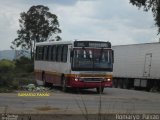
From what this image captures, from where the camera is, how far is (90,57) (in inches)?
1211

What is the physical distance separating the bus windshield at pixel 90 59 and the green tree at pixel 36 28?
183 feet

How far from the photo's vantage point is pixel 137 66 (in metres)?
46.4

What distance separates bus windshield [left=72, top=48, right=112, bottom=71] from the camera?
3062cm

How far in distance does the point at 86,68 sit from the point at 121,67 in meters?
19.8

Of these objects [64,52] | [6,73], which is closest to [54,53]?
[64,52]

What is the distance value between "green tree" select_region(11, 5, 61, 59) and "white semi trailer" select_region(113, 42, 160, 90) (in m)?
36.3

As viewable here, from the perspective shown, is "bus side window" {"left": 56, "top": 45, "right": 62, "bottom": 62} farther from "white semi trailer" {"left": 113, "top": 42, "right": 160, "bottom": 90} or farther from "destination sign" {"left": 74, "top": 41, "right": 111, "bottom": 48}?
"white semi trailer" {"left": 113, "top": 42, "right": 160, "bottom": 90}

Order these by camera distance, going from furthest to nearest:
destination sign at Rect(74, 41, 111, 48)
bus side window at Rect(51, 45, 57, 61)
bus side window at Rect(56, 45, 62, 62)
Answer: bus side window at Rect(51, 45, 57, 61), bus side window at Rect(56, 45, 62, 62), destination sign at Rect(74, 41, 111, 48)

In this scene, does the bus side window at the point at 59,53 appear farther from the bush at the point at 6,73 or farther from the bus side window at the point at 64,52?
the bush at the point at 6,73

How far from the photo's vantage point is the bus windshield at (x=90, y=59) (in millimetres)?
30625

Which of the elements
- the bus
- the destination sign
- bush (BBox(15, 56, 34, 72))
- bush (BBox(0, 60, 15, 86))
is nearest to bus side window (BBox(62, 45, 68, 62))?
the bus

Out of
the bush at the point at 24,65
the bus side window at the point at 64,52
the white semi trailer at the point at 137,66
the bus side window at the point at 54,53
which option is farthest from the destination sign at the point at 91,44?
the bush at the point at 24,65

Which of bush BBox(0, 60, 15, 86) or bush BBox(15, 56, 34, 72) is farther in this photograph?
bush BBox(15, 56, 34, 72)

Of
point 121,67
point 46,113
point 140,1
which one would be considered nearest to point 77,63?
point 140,1
